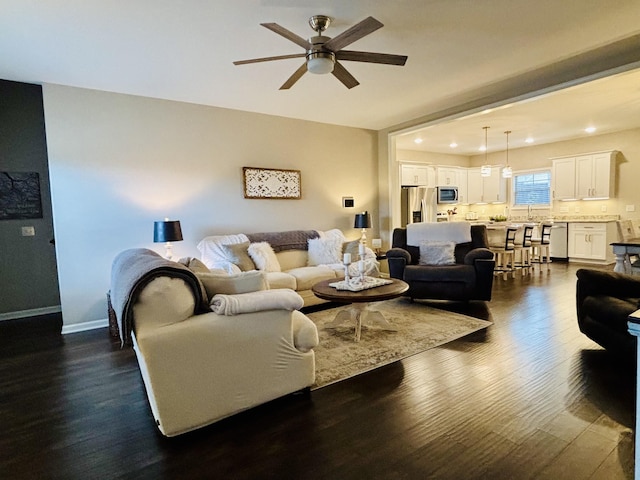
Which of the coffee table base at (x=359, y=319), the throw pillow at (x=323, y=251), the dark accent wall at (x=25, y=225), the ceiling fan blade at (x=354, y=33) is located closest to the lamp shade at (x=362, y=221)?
the throw pillow at (x=323, y=251)

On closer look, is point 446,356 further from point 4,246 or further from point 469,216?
point 469,216

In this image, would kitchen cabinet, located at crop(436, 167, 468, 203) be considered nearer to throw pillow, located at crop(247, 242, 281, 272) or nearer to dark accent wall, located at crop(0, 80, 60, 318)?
throw pillow, located at crop(247, 242, 281, 272)

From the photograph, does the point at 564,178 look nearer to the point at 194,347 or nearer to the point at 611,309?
the point at 611,309

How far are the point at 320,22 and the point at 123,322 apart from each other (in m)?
2.53

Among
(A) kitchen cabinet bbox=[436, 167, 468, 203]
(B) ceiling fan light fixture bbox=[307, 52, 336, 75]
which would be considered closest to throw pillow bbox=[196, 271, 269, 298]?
(B) ceiling fan light fixture bbox=[307, 52, 336, 75]

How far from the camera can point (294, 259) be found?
16.3 ft

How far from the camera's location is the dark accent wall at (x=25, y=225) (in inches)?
169

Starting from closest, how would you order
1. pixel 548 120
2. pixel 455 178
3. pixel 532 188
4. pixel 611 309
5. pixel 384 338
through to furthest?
1. pixel 611 309
2. pixel 384 338
3. pixel 548 120
4. pixel 532 188
5. pixel 455 178

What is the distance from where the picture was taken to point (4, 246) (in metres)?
4.34

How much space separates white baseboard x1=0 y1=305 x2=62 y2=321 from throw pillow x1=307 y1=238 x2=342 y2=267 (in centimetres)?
351

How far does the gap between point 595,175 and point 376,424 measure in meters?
7.96

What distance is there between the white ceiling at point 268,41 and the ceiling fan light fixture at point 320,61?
1.04 ft

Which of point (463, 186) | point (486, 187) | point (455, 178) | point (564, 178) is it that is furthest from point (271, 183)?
point (564, 178)

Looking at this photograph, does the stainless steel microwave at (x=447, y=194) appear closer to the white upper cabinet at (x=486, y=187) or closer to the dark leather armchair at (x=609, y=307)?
the white upper cabinet at (x=486, y=187)
